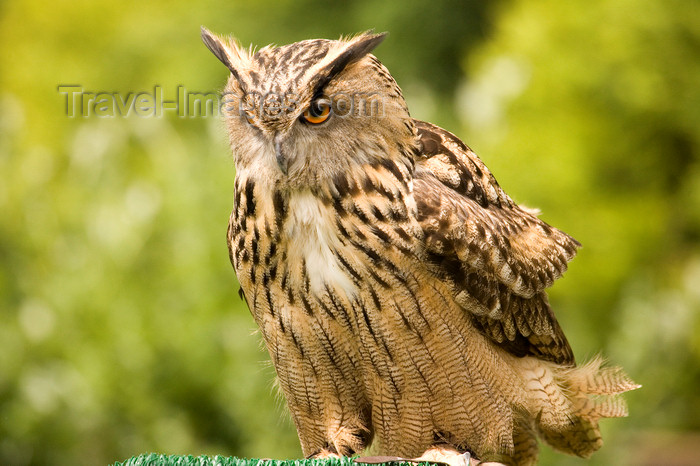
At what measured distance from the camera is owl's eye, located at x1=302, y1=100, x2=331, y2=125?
197cm

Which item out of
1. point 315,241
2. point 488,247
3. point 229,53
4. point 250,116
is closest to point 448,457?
point 488,247

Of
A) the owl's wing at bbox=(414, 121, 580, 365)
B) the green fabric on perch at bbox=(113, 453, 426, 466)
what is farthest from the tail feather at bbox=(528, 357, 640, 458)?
the green fabric on perch at bbox=(113, 453, 426, 466)

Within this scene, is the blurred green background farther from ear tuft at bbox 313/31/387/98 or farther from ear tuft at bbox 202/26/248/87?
ear tuft at bbox 313/31/387/98

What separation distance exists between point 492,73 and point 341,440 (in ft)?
11.0

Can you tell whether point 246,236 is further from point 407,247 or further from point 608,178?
point 608,178

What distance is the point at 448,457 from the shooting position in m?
2.23

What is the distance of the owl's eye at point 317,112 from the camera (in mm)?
1974

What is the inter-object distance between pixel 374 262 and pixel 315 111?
0.40 meters

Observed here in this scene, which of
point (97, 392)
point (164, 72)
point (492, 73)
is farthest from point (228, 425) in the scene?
point (164, 72)

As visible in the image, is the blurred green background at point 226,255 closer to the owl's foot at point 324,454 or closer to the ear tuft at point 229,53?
the owl's foot at point 324,454

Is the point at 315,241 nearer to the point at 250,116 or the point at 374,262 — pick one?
the point at 374,262

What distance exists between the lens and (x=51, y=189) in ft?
17.6

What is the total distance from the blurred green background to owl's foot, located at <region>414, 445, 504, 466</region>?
1270 mm

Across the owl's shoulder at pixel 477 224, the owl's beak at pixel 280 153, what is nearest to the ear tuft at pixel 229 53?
the owl's beak at pixel 280 153
